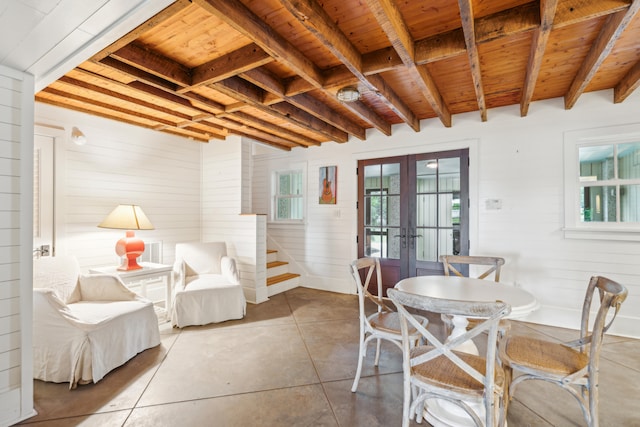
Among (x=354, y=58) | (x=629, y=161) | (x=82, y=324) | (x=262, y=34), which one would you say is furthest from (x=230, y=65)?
(x=629, y=161)

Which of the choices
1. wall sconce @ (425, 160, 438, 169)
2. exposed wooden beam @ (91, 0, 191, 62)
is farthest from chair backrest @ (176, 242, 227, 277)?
wall sconce @ (425, 160, 438, 169)

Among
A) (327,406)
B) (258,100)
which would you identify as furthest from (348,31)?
(327,406)

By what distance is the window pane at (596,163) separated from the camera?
3.24m

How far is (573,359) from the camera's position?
1698mm

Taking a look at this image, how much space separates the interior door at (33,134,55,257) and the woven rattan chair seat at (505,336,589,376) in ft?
14.8

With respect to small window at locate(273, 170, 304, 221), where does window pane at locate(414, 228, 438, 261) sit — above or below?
below

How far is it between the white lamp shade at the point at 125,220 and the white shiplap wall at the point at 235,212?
4.41 ft

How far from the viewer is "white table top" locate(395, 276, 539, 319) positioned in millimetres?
1751

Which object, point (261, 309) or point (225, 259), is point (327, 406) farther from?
point (225, 259)

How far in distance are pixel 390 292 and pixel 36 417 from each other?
237cm

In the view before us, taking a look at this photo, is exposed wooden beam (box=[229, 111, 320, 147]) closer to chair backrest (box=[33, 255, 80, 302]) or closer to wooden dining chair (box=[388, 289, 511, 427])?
chair backrest (box=[33, 255, 80, 302])

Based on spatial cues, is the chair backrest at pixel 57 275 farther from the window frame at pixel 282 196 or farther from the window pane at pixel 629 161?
the window pane at pixel 629 161

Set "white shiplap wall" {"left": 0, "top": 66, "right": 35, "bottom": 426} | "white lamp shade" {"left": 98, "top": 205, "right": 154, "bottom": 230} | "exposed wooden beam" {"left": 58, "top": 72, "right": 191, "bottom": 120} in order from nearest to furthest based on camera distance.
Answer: "white shiplap wall" {"left": 0, "top": 66, "right": 35, "bottom": 426}, "exposed wooden beam" {"left": 58, "top": 72, "right": 191, "bottom": 120}, "white lamp shade" {"left": 98, "top": 205, "right": 154, "bottom": 230}

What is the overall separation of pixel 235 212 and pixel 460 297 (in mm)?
3567
